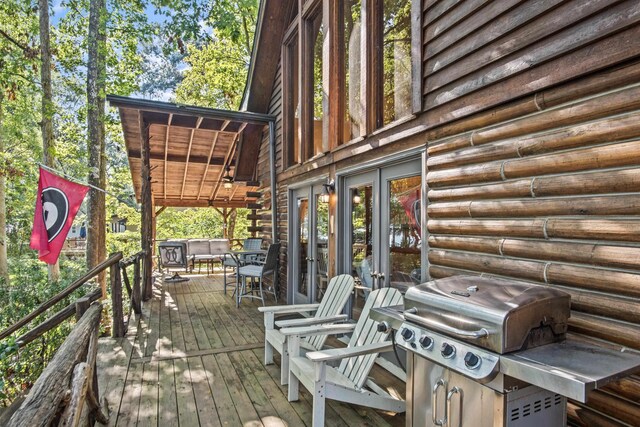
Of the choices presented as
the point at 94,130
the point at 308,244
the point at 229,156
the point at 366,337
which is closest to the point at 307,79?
the point at 308,244

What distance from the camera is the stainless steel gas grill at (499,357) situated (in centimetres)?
140

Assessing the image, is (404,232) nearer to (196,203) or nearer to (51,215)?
(51,215)

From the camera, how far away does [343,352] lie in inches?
94.1

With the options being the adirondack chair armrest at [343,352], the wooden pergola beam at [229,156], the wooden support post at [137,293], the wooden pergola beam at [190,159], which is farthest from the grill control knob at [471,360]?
the wooden pergola beam at [190,159]

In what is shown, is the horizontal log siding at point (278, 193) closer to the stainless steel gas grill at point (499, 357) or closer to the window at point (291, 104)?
the window at point (291, 104)

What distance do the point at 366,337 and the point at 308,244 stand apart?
8.91 feet

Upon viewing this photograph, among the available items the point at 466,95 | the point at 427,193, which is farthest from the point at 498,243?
the point at 466,95

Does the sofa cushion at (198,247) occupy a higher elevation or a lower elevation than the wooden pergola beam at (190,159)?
lower

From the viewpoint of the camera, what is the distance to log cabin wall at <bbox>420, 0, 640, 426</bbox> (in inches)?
66.4

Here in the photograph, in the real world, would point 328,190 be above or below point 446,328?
above

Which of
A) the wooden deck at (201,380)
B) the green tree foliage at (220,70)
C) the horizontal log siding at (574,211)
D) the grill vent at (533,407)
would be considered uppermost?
the green tree foliage at (220,70)

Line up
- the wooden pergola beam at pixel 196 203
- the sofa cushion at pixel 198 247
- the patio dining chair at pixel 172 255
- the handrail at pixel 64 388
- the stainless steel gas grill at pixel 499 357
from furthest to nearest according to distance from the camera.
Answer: the sofa cushion at pixel 198 247 < the wooden pergola beam at pixel 196 203 < the patio dining chair at pixel 172 255 < the stainless steel gas grill at pixel 499 357 < the handrail at pixel 64 388

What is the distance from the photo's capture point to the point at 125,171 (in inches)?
682

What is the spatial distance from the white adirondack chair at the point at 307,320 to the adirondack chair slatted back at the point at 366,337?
412 mm
